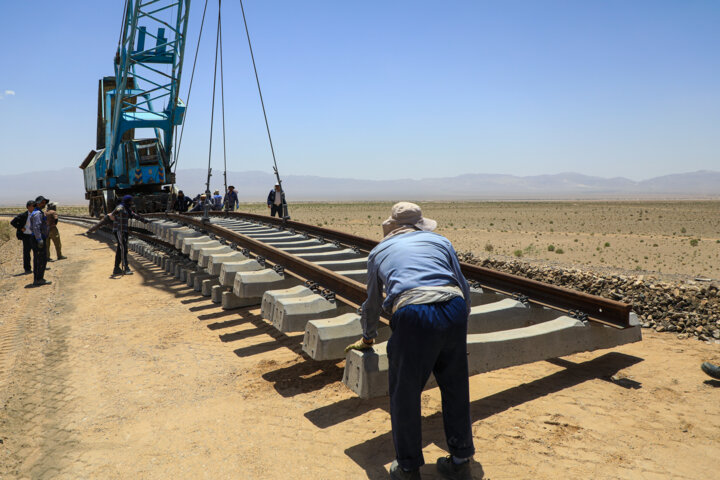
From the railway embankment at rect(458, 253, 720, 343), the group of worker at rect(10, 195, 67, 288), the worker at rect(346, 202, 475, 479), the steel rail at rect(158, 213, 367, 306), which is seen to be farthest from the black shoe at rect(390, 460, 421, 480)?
the group of worker at rect(10, 195, 67, 288)

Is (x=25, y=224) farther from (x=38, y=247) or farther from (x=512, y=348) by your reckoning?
(x=512, y=348)

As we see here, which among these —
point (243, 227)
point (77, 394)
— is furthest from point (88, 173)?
point (77, 394)

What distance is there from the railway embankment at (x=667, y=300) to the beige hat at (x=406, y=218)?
14.0 ft

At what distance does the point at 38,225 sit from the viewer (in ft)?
35.6

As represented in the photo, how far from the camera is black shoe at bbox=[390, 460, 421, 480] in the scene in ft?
9.70

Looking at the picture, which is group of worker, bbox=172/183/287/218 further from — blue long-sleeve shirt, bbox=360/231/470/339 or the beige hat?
blue long-sleeve shirt, bbox=360/231/470/339

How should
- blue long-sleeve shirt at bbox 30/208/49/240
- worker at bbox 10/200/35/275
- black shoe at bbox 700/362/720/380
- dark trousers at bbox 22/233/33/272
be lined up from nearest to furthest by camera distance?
black shoe at bbox 700/362/720/380 → blue long-sleeve shirt at bbox 30/208/49/240 → worker at bbox 10/200/35/275 → dark trousers at bbox 22/233/33/272

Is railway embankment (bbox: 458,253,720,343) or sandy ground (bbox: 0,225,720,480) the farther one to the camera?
railway embankment (bbox: 458,253,720,343)

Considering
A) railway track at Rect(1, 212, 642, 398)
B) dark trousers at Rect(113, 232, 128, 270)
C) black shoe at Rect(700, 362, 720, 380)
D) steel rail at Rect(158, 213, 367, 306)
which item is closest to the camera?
railway track at Rect(1, 212, 642, 398)

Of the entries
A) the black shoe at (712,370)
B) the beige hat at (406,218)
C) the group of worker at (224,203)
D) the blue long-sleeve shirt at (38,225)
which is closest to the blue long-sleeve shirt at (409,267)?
the beige hat at (406,218)

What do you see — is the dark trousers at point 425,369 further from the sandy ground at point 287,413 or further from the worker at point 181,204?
the worker at point 181,204

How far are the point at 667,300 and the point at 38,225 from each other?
39.3ft

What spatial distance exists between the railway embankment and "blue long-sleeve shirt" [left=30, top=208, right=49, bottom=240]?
1086cm

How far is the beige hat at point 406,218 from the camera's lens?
3242mm
